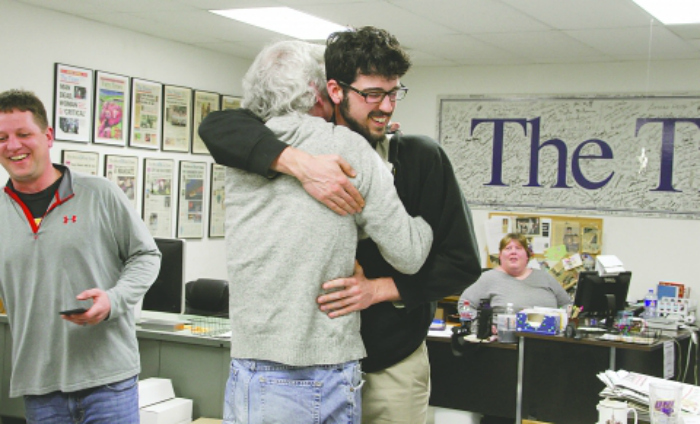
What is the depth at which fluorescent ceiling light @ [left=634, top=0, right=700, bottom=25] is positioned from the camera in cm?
481

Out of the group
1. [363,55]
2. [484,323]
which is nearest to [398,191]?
[363,55]

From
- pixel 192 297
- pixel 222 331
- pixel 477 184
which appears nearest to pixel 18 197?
pixel 222 331

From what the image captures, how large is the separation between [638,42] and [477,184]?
213 cm

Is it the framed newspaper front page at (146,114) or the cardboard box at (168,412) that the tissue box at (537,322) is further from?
the framed newspaper front page at (146,114)

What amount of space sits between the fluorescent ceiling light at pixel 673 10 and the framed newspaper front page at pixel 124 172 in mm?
3898

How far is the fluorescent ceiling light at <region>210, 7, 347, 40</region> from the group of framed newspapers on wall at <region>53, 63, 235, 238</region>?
90 centimetres

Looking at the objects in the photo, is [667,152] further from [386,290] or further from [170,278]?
[386,290]

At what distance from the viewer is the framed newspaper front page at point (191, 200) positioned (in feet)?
22.4

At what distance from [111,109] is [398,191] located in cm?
479

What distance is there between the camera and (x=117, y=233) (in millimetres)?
2613

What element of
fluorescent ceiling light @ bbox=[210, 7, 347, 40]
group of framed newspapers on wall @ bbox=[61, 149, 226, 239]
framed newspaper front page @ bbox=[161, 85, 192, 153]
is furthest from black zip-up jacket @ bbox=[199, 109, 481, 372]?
framed newspaper front page @ bbox=[161, 85, 192, 153]

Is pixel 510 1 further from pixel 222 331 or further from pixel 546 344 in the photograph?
pixel 222 331

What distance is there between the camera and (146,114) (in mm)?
6410

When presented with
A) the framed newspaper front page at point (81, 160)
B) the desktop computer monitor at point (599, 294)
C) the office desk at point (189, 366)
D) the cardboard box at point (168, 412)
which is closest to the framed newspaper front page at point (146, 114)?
the framed newspaper front page at point (81, 160)
